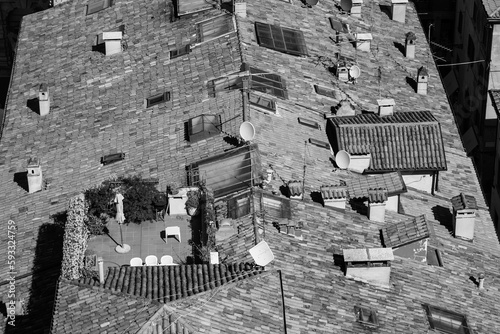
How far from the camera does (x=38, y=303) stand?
7850 cm

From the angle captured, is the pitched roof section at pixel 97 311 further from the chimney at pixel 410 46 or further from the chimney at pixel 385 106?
the chimney at pixel 410 46

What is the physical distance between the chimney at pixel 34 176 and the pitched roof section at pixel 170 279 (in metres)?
17.0

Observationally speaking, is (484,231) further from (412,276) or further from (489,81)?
(489,81)

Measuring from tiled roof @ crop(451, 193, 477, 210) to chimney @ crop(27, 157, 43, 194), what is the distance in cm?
2193

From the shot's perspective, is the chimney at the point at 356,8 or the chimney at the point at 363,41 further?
the chimney at the point at 356,8

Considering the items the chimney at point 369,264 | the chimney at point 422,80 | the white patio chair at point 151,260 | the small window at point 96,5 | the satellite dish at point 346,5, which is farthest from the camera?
the small window at point 96,5

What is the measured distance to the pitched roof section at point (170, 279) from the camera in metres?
69.9

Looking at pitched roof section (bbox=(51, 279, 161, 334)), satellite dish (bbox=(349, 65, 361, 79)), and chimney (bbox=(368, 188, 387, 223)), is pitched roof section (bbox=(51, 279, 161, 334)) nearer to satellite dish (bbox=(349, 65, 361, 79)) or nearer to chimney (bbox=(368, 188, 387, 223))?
chimney (bbox=(368, 188, 387, 223))

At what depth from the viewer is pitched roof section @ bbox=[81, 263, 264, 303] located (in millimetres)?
69938

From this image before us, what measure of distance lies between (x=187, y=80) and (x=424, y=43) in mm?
20714

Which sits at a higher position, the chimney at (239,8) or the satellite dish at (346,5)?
the chimney at (239,8)

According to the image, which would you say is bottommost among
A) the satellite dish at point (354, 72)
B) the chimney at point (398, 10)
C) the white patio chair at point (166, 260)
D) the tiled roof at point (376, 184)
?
the tiled roof at point (376, 184)

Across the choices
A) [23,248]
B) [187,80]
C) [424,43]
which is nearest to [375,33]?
[424,43]

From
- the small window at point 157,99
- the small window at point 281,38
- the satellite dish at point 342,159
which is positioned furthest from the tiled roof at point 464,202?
the small window at point 157,99
